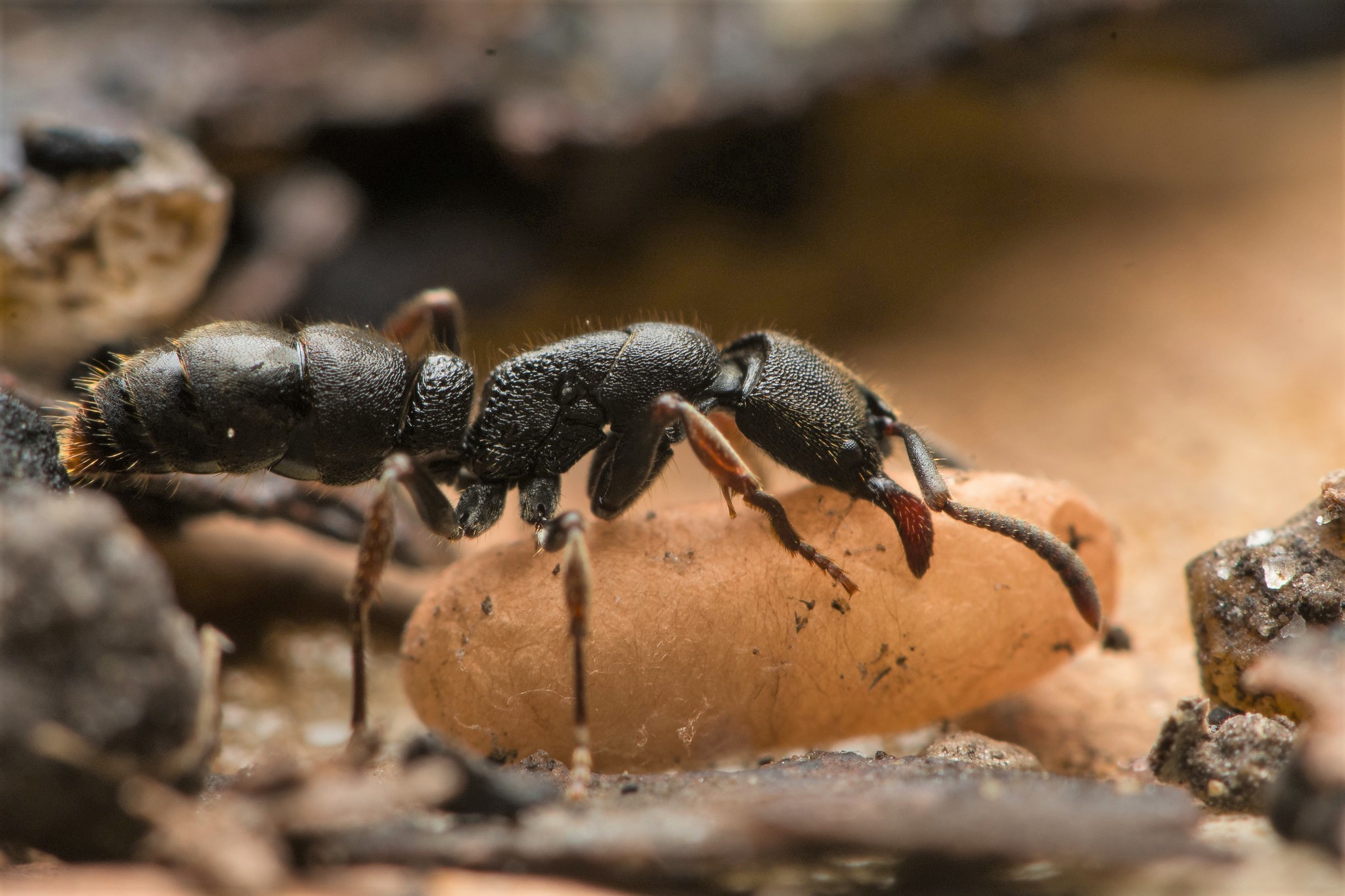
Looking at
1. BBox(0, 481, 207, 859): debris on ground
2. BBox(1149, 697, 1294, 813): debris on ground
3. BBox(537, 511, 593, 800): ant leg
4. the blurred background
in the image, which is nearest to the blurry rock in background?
the blurred background

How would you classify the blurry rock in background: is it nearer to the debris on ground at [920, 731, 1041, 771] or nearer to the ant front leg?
the ant front leg

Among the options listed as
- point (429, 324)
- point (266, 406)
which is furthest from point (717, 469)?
point (429, 324)

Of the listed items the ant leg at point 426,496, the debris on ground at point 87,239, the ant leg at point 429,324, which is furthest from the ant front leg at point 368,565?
the debris on ground at point 87,239

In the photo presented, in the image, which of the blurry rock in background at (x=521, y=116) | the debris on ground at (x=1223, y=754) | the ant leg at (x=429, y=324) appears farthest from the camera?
the blurry rock in background at (x=521, y=116)

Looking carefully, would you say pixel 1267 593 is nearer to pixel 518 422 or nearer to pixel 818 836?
pixel 818 836

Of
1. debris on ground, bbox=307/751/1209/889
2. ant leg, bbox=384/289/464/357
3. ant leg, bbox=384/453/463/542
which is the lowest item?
debris on ground, bbox=307/751/1209/889

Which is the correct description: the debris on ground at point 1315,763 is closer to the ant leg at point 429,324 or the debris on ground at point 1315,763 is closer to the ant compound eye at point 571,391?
the ant compound eye at point 571,391
